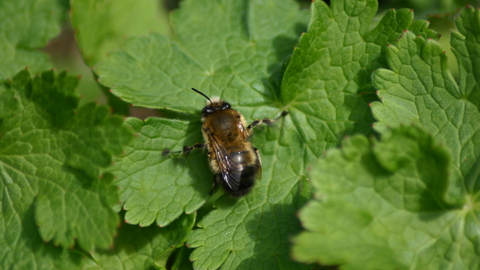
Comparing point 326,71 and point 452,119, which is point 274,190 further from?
→ point 452,119

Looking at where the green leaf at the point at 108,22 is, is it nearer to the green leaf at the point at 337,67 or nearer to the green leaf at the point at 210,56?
the green leaf at the point at 210,56

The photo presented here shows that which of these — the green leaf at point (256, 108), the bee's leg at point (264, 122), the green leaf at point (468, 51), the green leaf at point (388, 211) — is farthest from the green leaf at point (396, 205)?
the bee's leg at point (264, 122)

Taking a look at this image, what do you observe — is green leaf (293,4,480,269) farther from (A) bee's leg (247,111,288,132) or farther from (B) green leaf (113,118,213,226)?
(B) green leaf (113,118,213,226)

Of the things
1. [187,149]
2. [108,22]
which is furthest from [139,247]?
[108,22]

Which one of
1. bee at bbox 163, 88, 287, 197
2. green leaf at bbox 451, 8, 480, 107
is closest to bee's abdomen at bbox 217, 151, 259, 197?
bee at bbox 163, 88, 287, 197

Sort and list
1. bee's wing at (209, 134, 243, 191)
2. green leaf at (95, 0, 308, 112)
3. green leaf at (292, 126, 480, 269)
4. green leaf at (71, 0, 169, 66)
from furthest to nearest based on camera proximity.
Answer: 1. green leaf at (71, 0, 169, 66)
2. green leaf at (95, 0, 308, 112)
3. bee's wing at (209, 134, 243, 191)
4. green leaf at (292, 126, 480, 269)

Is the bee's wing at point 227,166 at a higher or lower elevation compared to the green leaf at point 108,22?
lower

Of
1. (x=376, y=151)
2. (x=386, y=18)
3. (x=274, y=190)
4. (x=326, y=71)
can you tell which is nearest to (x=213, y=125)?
(x=274, y=190)
